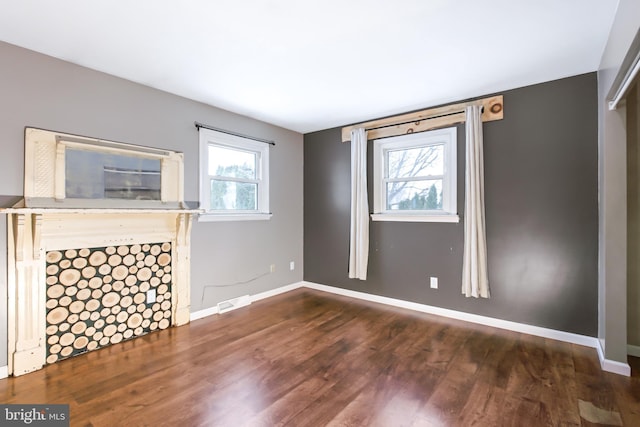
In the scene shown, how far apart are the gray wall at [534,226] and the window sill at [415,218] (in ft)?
0.23

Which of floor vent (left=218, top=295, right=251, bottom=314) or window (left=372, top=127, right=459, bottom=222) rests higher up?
window (left=372, top=127, right=459, bottom=222)

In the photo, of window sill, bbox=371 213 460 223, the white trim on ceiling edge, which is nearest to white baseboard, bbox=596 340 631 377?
the white trim on ceiling edge

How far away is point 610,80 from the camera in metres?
2.04

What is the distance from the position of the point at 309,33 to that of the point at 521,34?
1.49m

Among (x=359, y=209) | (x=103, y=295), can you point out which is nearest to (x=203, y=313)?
(x=103, y=295)

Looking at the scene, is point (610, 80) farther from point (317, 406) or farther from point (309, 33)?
point (317, 406)

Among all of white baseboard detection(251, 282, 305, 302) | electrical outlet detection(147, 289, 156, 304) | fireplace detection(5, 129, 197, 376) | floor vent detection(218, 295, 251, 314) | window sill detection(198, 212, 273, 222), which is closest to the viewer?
fireplace detection(5, 129, 197, 376)

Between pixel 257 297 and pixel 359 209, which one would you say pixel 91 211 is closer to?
pixel 257 297

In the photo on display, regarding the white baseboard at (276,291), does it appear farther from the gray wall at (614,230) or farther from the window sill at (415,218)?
the gray wall at (614,230)

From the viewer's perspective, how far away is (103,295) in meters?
2.64

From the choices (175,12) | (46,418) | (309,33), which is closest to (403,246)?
(309,33)

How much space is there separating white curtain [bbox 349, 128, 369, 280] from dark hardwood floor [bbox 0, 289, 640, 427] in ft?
3.33

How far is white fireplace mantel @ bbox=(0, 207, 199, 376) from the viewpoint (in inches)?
86.4

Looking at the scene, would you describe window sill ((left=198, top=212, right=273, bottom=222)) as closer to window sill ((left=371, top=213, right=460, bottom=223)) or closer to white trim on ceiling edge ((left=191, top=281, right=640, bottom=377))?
white trim on ceiling edge ((left=191, top=281, right=640, bottom=377))
